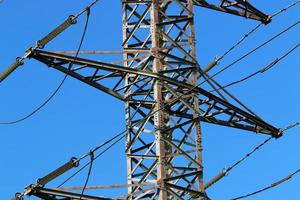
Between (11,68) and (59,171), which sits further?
(11,68)

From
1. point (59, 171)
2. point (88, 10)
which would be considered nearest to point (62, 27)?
point (88, 10)

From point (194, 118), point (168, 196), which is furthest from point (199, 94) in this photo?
point (168, 196)

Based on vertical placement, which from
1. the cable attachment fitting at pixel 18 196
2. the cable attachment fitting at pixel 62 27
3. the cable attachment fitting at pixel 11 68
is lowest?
the cable attachment fitting at pixel 18 196

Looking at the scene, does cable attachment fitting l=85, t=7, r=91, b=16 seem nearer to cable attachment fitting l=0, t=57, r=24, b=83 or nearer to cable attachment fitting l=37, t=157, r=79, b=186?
cable attachment fitting l=0, t=57, r=24, b=83

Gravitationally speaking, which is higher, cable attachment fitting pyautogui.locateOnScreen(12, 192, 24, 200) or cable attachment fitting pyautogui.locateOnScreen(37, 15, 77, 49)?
cable attachment fitting pyautogui.locateOnScreen(37, 15, 77, 49)

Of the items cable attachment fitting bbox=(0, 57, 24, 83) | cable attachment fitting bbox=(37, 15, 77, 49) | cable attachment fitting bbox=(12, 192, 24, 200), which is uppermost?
cable attachment fitting bbox=(37, 15, 77, 49)

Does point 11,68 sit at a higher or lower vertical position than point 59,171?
higher

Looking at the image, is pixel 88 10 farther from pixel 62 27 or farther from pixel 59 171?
pixel 59 171

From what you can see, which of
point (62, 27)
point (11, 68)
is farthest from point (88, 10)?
point (11, 68)

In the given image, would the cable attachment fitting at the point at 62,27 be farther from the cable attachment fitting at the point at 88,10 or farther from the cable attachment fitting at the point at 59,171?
the cable attachment fitting at the point at 59,171

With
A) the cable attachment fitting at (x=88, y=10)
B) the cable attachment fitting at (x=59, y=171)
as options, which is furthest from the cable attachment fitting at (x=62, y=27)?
the cable attachment fitting at (x=59, y=171)

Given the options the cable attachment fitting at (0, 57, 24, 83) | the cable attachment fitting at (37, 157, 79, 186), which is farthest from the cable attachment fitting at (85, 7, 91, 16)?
the cable attachment fitting at (37, 157, 79, 186)

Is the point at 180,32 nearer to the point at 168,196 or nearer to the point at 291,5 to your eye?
the point at 291,5

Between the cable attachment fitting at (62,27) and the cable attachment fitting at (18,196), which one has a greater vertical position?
the cable attachment fitting at (62,27)
